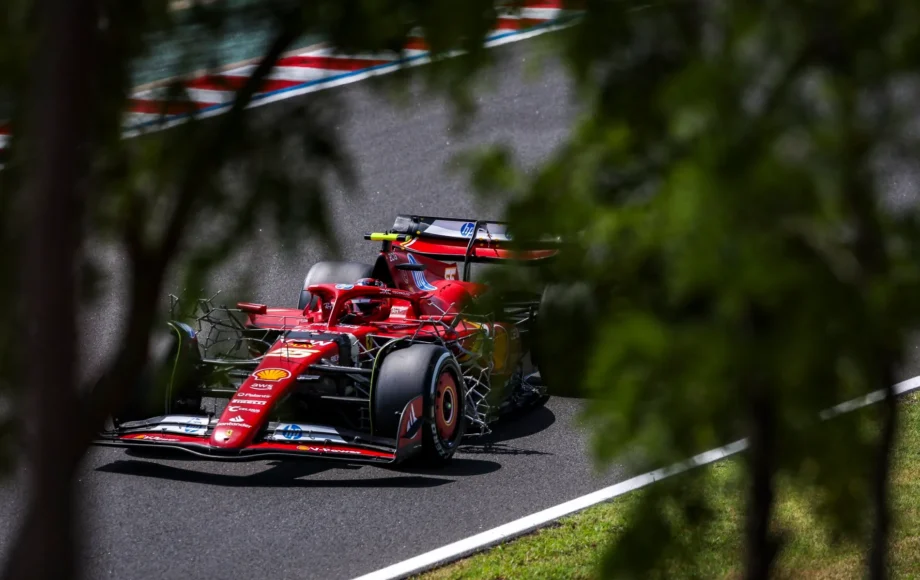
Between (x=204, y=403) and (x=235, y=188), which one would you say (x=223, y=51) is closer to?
(x=235, y=188)

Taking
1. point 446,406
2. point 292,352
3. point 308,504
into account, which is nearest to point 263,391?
point 292,352

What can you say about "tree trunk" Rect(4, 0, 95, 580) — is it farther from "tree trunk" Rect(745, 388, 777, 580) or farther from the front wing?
the front wing

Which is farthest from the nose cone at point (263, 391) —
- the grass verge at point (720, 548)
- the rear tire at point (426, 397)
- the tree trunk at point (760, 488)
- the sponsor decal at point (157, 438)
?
the tree trunk at point (760, 488)

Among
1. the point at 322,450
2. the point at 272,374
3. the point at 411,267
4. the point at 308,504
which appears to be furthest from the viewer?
the point at 411,267

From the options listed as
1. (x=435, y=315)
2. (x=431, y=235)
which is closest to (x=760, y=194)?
(x=435, y=315)

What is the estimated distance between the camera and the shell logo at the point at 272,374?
7.91 metres

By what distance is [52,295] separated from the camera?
A: 222cm

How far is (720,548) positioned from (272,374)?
10.2 ft

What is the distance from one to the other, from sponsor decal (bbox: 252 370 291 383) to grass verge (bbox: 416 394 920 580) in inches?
76.7

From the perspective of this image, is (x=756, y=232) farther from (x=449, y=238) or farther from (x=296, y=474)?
(x=449, y=238)

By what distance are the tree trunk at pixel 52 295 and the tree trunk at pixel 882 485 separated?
1.44 m

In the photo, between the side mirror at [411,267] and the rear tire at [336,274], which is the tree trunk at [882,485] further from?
the rear tire at [336,274]

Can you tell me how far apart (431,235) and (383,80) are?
700 centimetres

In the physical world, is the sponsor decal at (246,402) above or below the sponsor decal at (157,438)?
above
